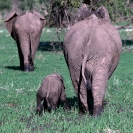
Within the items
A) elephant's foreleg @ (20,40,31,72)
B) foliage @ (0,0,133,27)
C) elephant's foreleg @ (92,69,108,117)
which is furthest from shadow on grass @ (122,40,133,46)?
elephant's foreleg @ (92,69,108,117)

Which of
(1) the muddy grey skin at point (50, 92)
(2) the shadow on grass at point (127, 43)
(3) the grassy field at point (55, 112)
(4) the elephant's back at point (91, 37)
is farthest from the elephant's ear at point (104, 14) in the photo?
(2) the shadow on grass at point (127, 43)

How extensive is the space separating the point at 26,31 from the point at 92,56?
28.2ft

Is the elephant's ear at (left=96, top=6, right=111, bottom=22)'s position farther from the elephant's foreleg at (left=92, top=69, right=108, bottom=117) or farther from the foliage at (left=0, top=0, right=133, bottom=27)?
the foliage at (left=0, top=0, right=133, bottom=27)

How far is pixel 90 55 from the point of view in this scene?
878cm

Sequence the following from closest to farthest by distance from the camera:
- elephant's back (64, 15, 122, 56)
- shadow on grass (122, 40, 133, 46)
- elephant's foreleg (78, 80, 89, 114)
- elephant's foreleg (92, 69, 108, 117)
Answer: elephant's foreleg (92, 69, 108, 117)
elephant's back (64, 15, 122, 56)
elephant's foreleg (78, 80, 89, 114)
shadow on grass (122, 40, 133, 46)

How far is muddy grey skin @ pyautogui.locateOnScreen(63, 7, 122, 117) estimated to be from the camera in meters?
8.66

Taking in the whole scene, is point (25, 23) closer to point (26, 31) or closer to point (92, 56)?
point (26, 31)

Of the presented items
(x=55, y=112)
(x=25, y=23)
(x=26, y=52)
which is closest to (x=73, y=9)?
(x=25, y=23)

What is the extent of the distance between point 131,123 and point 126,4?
60.0 feet

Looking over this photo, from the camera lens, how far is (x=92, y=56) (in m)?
8.78

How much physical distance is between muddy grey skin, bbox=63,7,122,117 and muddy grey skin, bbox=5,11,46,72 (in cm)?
773

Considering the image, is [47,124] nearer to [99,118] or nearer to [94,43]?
[99,118]

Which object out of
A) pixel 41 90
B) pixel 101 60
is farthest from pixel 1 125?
pixel 101 60

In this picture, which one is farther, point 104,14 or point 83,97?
point 104,14
